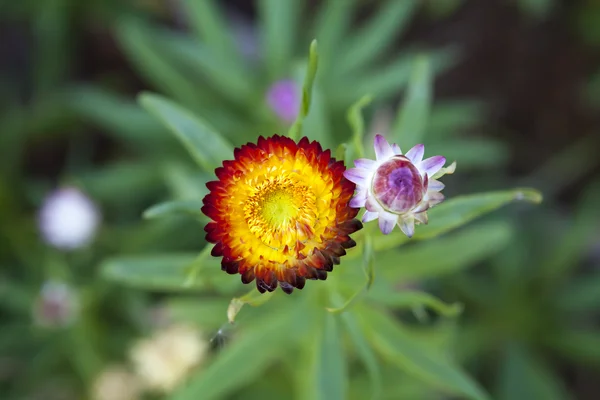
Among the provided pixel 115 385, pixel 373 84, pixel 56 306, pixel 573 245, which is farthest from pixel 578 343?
pixel 56 306

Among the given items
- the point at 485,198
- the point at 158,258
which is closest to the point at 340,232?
the point at 485,198

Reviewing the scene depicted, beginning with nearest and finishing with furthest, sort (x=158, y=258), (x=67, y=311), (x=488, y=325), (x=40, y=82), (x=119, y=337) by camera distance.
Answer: (x=158, y=258)
(x=67, y=311)
(x=119, y=337)
(x=488, y=325)
(x=40, y=82)

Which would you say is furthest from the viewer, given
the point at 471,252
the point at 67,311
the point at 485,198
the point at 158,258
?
the point at 67,311

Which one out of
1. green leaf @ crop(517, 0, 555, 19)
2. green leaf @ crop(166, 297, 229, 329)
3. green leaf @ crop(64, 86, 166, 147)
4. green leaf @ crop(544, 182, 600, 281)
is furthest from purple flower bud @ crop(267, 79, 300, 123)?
green leaf @ crop(517, 0, 555, 19)

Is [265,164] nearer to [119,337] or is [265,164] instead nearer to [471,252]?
[471,252]

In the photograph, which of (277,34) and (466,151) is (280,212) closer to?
(277,34)

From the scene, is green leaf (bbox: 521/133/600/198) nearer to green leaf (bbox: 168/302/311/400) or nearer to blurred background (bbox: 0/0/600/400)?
blurred background (bbox: 0/0/600/400)

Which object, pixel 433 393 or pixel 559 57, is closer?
pixel 433 393
